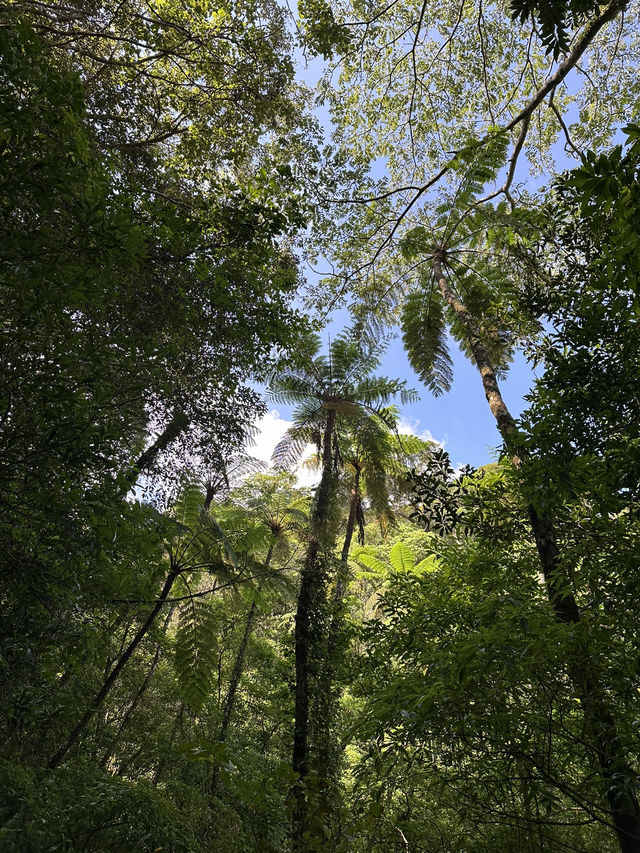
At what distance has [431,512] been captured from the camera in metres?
Result: 3.91

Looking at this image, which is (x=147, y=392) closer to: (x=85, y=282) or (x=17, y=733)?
(x=85, y=282)

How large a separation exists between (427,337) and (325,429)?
306cm

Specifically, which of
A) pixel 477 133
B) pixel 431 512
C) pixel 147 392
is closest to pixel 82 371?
pixel 147 392

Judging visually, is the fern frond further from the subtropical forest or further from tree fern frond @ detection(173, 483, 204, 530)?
tree fern frond @ detection(173, 483, 204, 530)

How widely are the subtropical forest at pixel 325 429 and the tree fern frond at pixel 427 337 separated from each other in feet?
0.23

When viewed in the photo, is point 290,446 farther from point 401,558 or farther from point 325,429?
point 401,558

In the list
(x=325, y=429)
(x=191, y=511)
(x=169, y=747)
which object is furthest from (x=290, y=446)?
(x=169, y=747)

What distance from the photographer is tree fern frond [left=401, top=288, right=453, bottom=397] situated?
7941 millimetres

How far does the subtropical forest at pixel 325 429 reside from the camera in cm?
242

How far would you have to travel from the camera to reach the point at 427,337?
8.20m

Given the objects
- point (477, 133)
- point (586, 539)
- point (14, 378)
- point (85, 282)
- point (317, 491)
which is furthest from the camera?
point (317, 491)

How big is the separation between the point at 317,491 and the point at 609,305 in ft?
20.1

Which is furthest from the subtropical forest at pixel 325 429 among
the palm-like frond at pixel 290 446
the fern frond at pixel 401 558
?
the fern frond at pixel 401 558

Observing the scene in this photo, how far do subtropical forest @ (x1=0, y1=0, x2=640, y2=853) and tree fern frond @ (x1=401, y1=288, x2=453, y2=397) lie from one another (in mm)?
69
